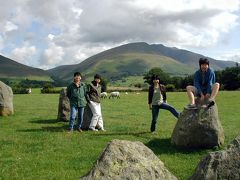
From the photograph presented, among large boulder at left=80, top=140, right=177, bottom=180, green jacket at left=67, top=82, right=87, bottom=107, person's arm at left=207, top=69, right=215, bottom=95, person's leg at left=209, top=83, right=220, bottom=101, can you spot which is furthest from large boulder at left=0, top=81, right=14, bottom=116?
large boulder at left=80, top=140, right=177, bottom=180

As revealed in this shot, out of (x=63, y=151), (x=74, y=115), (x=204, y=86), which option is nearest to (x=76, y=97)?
(x=74, y=115)

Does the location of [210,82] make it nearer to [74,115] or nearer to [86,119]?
[74,115]

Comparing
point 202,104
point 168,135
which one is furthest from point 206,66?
point 168,135

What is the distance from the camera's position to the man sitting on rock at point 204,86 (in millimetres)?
16250

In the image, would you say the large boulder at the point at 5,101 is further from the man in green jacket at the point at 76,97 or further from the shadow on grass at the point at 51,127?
the man in green jacket at the point at 76,97

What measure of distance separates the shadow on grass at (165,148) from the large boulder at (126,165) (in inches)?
287

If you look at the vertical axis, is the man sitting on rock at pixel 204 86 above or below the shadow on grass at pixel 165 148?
above

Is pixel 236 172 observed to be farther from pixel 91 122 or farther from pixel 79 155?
pixel 91 122

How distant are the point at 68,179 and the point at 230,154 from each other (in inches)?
221

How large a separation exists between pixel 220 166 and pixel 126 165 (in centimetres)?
175

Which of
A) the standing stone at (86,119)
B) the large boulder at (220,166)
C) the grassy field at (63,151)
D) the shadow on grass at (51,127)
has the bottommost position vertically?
the grassy field at (63,151)

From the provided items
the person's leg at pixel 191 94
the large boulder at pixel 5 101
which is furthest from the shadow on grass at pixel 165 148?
the large boulder at pixel 5 101

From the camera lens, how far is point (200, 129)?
15656 millimetres

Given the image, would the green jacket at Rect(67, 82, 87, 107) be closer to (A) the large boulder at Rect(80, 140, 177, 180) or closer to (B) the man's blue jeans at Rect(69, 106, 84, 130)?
(B) the man's blue jeans at Rect(69, 106, 84, 130)
